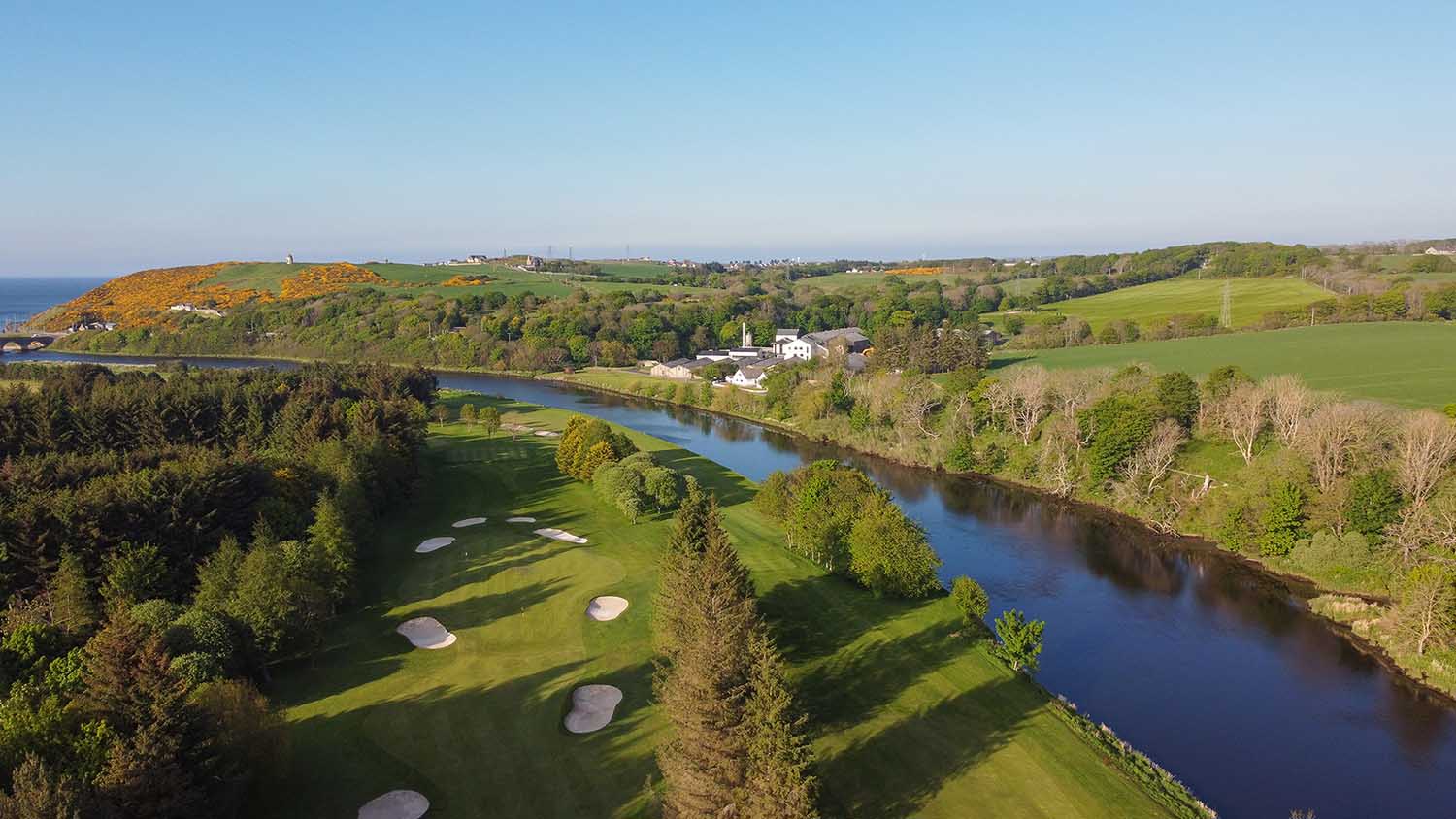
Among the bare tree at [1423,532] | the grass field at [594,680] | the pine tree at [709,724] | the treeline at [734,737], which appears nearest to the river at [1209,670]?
the grass field at [594,680]

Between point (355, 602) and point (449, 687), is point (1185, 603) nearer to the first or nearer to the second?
point (449, 687)

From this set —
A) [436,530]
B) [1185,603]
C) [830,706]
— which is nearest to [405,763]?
[830,706]

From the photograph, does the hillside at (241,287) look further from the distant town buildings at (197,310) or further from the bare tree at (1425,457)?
the bare tree at (1425,457)

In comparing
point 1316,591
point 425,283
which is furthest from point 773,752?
point 425,283

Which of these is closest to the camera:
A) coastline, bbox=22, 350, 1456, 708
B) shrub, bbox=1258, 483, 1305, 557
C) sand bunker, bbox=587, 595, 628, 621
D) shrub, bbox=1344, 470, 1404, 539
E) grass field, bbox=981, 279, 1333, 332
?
coastline, bbox=22, 350, 1456, 708

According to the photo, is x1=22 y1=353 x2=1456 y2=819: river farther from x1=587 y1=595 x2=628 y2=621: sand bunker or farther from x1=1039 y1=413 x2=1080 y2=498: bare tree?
x1=587 y1=595 x2=628 y2=621: sand bunker

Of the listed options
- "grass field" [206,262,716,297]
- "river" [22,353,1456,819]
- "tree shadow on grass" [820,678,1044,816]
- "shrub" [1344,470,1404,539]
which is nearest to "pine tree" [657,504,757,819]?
"tree shadow on grass" [820,678,1044,816]

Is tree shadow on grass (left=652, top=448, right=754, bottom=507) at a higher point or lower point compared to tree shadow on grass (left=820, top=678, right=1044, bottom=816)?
lower
